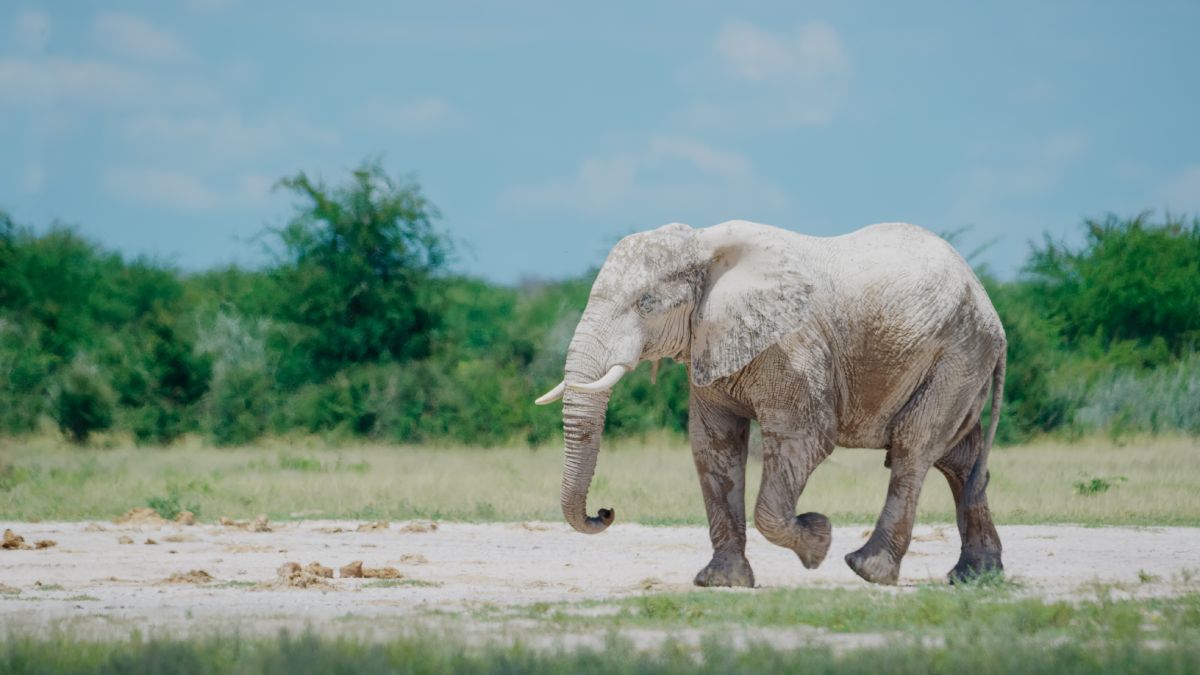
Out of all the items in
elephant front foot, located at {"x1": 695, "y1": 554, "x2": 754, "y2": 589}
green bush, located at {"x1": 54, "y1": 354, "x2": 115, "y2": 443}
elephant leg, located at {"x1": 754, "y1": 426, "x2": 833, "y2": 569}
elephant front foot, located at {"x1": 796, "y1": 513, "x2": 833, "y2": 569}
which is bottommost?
elephant front foot, located at {"x1": 695, "y1": 554, "x2": 754, "y2": 589}

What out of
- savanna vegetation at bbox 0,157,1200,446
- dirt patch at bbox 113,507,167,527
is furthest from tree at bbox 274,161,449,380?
dirt patch at bbox 113,507,167,527

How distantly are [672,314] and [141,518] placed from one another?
818 cm

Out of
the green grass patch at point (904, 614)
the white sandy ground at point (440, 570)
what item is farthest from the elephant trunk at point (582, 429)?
the green grass patch at point (904, 614)

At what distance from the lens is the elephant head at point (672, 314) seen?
10.6 m

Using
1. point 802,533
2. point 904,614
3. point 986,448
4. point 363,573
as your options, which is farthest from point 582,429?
point 986,448

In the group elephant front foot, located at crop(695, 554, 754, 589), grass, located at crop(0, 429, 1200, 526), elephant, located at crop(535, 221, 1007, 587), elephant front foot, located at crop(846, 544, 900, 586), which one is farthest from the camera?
grass, located at crop(0, 429, 1200, 526)

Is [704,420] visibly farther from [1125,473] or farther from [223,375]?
[223,375]

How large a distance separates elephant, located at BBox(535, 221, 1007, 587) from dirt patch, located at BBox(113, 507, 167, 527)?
736 centimetres

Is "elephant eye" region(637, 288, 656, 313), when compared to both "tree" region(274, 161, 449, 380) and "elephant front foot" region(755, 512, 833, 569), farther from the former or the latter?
"tree" region(274, 161, 449, 380)

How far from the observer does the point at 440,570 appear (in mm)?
13023

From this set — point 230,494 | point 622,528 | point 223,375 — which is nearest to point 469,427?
point 223,375

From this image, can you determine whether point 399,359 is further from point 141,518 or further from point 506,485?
point 141,518

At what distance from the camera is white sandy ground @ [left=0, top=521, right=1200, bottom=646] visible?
9.14 meters

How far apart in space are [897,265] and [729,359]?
52.5 inches
